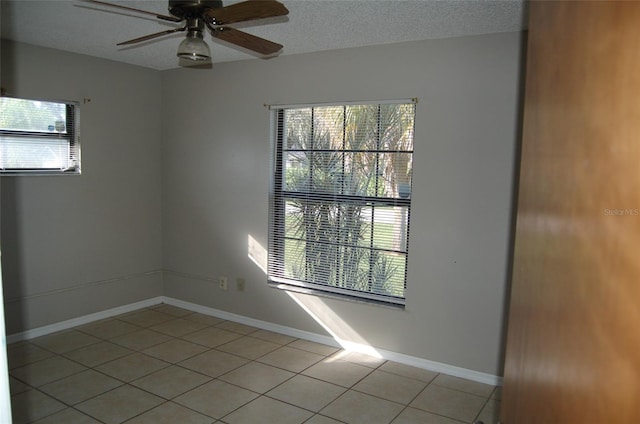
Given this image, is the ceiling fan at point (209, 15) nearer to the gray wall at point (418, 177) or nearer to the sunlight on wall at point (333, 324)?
the gray wall at point (418, 177)

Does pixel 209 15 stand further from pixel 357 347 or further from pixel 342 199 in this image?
pixel 357 347

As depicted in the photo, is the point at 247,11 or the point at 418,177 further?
the point at 418,177

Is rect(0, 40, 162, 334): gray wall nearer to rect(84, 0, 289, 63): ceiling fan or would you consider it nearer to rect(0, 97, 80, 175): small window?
rect(0, 97, 80, 175): small window

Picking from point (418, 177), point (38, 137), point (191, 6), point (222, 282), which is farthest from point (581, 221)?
point (38, 137)

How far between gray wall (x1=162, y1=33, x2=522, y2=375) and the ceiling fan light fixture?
1.54 m

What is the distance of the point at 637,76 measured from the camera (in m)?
0.50

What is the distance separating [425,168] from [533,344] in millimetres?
2498

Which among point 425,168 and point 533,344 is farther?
point 425,168

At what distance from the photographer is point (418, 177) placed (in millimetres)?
3258

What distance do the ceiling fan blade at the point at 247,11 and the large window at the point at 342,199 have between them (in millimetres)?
1589

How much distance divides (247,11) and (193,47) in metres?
0.35

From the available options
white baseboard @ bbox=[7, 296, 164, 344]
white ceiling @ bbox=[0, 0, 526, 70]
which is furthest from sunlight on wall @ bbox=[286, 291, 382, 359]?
white ceiling @ bbox=[0, 0, 526, 70]

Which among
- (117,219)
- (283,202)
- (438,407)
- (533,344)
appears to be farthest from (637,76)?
(117,219)

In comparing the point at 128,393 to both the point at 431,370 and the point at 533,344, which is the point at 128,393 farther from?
the point at 533,344
